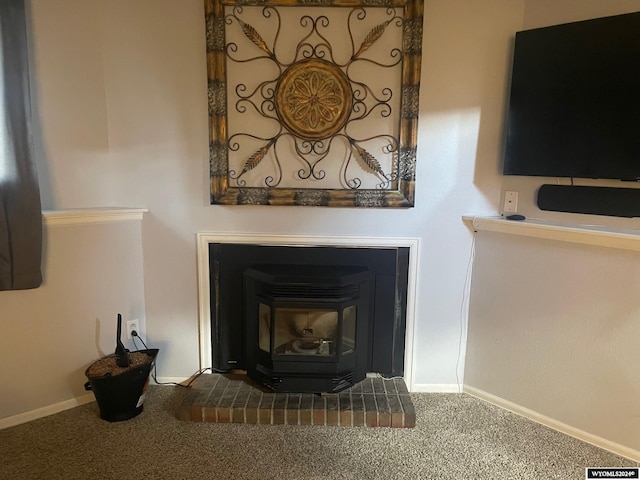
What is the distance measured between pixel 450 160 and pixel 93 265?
1961 millimetres

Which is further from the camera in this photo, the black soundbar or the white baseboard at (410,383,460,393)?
the white baseboard at (410,383,460,393)

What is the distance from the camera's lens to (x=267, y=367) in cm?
232

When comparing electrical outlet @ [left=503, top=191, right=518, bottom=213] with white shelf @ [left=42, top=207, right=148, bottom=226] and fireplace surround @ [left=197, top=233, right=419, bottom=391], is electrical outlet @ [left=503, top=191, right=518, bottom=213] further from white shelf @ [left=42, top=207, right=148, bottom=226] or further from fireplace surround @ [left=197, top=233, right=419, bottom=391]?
white shelf @ [left=42, top=207, right=148, bottom=226]

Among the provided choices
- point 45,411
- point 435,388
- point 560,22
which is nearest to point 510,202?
point 560,22

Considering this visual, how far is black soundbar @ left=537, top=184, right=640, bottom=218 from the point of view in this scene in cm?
195

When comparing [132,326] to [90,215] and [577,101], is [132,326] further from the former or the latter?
[577,101]

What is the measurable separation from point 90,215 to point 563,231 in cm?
231

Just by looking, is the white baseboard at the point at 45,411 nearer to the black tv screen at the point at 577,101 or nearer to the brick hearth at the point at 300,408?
the brick hearth at the point at 300,408

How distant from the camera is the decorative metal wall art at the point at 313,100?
2.20 metres

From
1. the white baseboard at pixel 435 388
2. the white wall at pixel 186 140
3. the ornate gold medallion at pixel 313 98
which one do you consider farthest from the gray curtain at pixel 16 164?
the white baseboard at pixel 435 388

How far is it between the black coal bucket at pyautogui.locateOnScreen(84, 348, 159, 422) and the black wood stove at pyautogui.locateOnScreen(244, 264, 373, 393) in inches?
22.9

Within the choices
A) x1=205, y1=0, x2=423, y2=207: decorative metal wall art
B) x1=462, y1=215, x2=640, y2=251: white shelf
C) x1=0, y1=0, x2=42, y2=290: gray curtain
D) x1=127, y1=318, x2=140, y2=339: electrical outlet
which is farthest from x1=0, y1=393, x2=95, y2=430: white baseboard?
x1=462, y1=215, x2=640, y2=251: white shelf

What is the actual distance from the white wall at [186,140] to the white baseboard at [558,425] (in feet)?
0.55

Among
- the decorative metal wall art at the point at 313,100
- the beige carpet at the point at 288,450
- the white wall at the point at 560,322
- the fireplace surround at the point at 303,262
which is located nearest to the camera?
the beige carpet at the point at 288,450
